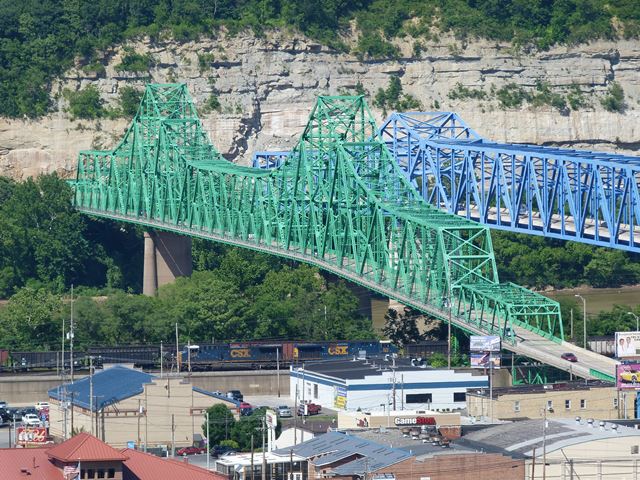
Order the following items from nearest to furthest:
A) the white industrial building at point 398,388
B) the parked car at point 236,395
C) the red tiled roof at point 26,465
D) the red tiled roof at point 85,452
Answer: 1. the red tiled roof at point 26,465
2. the red tiled roof at point 85,452
3. the white industrial building at point 398,388
4. the parked car at point 236,395

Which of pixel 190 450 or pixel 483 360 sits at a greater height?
pixel 483 360

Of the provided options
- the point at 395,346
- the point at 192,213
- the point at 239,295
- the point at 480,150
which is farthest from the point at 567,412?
the point at 192,213

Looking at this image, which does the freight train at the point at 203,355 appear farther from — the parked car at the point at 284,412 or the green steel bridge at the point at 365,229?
the parked car at the point at 284,412

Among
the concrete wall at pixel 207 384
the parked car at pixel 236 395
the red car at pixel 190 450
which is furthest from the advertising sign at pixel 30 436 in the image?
the concrete wall at pixel 207 384

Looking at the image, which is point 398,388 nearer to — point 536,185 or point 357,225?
point 357,225

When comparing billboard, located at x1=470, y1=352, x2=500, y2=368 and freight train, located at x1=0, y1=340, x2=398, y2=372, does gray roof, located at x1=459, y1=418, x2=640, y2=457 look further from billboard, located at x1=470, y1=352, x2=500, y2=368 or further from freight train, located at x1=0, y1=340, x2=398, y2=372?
freight train, located at x1=0, y1=340, x2=398, y2=372

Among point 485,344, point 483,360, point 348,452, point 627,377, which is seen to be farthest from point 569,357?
point 348,452
